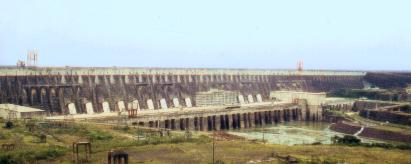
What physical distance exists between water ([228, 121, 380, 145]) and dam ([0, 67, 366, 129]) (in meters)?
4.21

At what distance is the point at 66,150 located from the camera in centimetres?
3831

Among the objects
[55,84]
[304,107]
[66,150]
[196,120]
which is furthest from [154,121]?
[304,107]

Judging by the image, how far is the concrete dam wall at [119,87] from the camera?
67.9 meters

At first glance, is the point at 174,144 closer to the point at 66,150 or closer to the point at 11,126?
the point at 66,150

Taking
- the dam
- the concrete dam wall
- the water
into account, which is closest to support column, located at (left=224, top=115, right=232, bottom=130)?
the dam

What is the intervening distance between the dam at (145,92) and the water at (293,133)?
4213 mm

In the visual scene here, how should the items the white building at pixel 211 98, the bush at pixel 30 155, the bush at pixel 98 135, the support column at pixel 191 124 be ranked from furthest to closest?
the white building at pixel 211 98, the support column at pixel 191 124, the bush at pixel 98 135, the bush at pixel 30 155

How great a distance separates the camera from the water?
196 ft

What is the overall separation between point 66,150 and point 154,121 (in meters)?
26.9

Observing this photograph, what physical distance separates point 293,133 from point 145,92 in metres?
27.7

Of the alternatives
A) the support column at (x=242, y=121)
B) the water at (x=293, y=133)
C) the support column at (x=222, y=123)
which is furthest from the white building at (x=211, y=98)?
the water at (x=293, y=133)

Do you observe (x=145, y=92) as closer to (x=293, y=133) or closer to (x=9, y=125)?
(x=293, y=133)

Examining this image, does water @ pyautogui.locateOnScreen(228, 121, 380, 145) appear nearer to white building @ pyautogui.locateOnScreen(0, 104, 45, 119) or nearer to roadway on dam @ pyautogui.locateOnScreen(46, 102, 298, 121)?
roadway on dam @ pyautogui.locateOnScreen(46, 102, 298, 121)

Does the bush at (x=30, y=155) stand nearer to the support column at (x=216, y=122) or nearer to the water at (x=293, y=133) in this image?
the water at (x=293, y=133)
